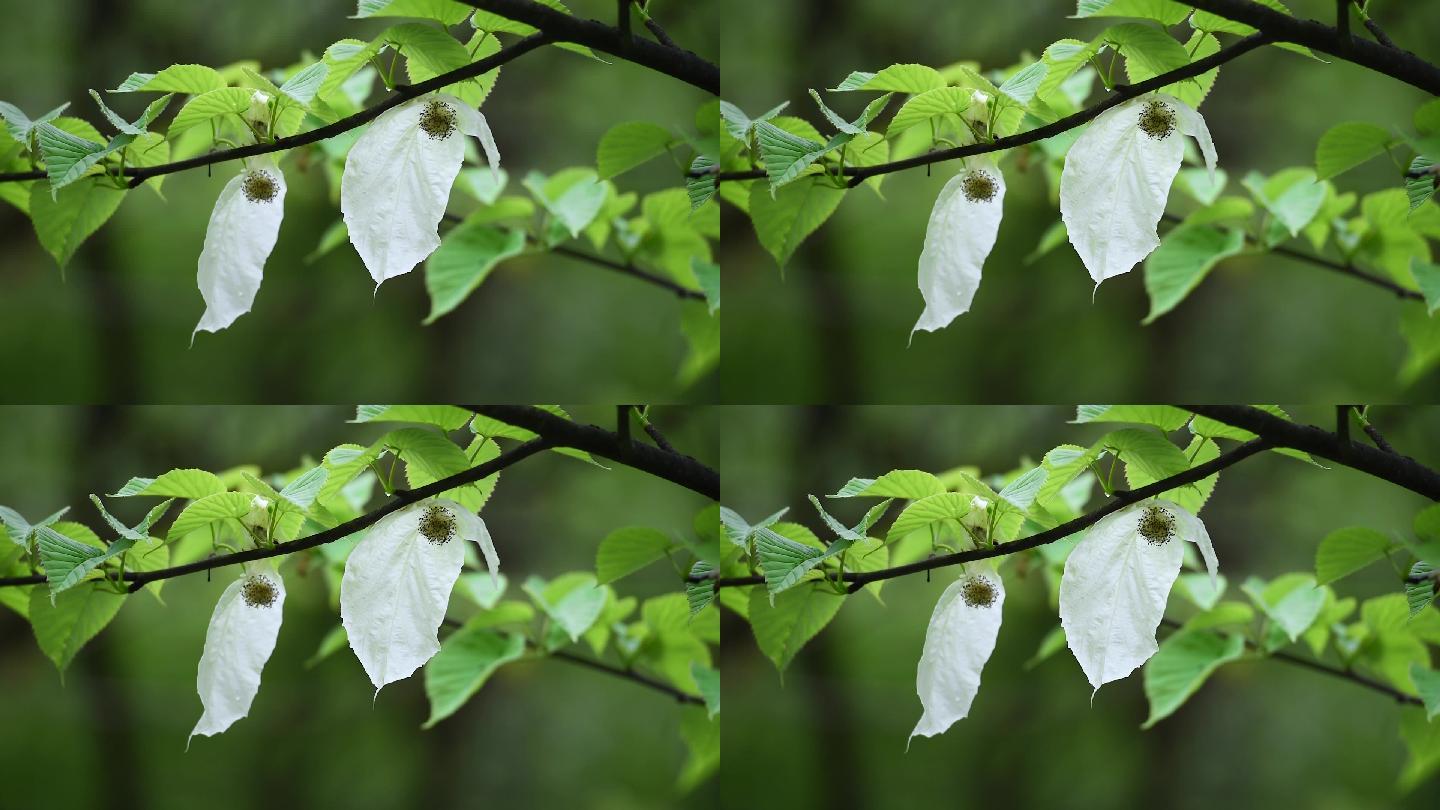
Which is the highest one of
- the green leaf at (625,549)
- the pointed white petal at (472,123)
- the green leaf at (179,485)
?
the pointed white petal at (472,123)

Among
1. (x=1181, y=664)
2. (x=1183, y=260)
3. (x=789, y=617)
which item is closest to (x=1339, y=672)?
(x=1181, y=664)

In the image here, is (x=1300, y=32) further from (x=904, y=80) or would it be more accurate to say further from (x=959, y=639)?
(x=959, y=639)

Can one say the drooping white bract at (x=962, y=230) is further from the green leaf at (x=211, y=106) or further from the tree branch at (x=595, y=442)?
the green leaf at (x=211, y=106)

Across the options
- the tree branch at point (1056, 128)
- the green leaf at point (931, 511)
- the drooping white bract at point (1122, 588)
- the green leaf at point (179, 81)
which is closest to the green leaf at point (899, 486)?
the green leaf at point (931, 511)

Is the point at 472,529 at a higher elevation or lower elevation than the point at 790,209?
lower

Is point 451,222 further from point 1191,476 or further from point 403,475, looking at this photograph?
point 1191,476

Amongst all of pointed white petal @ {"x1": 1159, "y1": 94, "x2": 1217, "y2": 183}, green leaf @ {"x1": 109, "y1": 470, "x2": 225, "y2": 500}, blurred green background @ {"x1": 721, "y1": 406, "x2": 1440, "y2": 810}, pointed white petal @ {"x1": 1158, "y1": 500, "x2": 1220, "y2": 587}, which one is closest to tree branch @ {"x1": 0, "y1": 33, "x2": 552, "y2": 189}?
green leaf @ {"x1": 109, "y1": 470, "x2": 225, "y2": 500}
